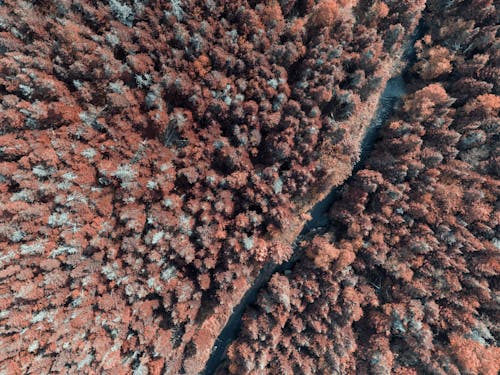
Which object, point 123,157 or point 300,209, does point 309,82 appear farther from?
point 123,157

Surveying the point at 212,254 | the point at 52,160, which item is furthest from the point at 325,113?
the point at 52,160

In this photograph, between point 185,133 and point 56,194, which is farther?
point 185,133

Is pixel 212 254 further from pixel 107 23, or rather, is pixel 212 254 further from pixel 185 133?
pixel 107 23

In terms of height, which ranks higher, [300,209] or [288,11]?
[288,11]

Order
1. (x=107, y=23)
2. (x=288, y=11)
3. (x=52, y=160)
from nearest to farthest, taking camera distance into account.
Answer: (x=52, y=160) < (x=107, y=23) < (x=288, y=11)

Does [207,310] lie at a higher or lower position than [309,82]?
lower

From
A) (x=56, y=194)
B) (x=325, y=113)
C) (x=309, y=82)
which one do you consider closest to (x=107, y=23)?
(x=56, y=194)

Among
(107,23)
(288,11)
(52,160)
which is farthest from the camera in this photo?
(288,11)

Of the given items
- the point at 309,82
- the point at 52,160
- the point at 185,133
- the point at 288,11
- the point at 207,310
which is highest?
the point at 288,11

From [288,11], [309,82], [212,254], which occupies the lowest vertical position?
[212,254]
